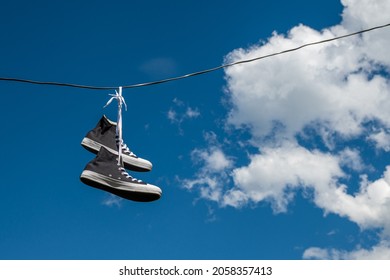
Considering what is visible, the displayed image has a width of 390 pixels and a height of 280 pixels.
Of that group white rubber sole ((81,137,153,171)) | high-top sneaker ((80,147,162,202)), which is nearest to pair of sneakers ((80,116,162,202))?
high-top sneaker ((80,147,162,202))

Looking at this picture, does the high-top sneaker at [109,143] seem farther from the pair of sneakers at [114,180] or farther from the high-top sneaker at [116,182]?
the high-top sneaker at [116,182]

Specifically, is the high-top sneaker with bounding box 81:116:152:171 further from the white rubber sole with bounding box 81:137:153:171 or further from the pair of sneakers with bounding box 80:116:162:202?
the pair of sneakers with bounding box 80:116:162:202

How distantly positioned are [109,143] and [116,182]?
83 centimetres

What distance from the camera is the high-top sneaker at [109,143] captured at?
16.5 ft

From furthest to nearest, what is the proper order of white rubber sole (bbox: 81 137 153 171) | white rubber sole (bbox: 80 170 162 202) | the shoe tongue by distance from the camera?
white rubber sole (bbox: 81 137 153 171) < the shoe tongue < white rubber sole (bbox: 80 170 162 202)

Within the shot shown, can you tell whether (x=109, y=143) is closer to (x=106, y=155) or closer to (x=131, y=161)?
(x=131, y=161)

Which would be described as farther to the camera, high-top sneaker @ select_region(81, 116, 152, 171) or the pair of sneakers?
high-top sneaker @ select_region(81, 116, 152, 171)

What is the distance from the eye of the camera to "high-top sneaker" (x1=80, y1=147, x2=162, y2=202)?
4.30 m

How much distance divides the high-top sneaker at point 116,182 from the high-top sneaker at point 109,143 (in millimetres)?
525

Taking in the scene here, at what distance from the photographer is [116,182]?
14.4 ft

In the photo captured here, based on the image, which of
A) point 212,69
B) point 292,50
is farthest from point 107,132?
point 292,50

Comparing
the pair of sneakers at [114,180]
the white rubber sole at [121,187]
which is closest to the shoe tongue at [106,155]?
the pair of sneakers at [114,180]

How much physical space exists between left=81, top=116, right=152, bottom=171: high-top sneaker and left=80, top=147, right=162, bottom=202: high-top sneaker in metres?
0.53

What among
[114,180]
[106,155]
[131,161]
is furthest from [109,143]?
[114,180]
